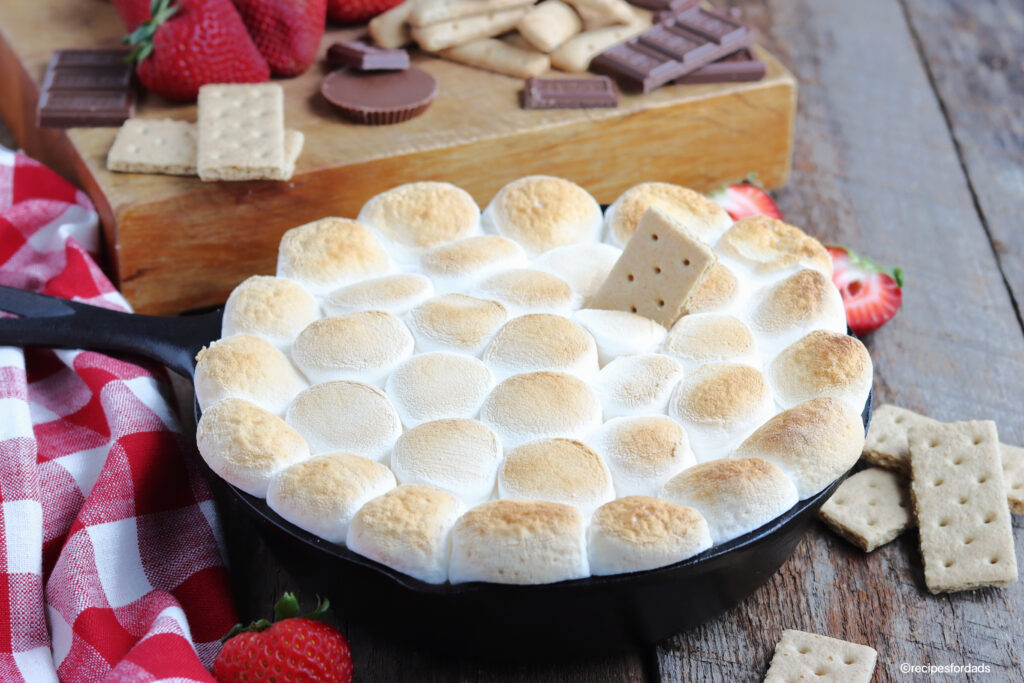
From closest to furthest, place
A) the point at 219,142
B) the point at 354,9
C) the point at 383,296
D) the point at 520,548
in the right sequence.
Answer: the point at 520,548 → the point at 383,296 → the point at 219,142 → the point at 354,9

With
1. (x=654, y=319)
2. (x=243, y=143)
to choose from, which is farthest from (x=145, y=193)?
(x=654, y=319)

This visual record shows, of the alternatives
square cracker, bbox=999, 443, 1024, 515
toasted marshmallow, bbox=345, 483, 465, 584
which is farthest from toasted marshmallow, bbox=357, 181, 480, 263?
square cracker, bbox=999, 443, 1024, 515

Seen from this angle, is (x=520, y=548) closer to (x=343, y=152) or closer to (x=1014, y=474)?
(x=1014, y=474)

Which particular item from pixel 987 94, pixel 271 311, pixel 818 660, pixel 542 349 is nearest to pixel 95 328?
pixel 271 311

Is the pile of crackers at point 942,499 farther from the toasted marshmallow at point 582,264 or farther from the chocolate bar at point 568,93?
the chocolate bar at point 568,93

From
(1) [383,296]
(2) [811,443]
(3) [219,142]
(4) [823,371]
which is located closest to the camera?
(2) [811,443]

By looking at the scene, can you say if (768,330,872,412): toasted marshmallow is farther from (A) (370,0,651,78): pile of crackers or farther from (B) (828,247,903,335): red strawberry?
(A) (370,0,651,78): pile of crackers
